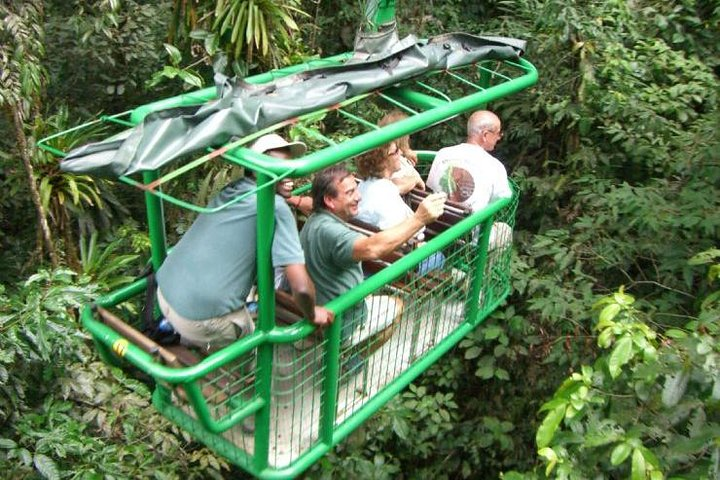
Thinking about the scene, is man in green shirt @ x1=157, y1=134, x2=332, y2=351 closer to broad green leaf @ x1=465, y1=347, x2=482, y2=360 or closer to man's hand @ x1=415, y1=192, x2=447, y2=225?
man's hand @ x1=415, y1=192, x2=447, y2=225

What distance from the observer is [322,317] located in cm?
259

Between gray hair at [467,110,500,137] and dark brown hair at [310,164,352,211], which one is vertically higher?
dark brown hair at [310,164,352,211]

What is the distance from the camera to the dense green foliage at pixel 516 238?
12.1 ft

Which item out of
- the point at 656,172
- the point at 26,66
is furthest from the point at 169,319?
the point at 656,172

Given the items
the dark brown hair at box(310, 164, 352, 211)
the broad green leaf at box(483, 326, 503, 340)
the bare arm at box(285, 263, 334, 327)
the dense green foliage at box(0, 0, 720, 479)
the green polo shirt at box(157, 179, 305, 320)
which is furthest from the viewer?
the broad green leaf at box(483, 326, 503, 340)

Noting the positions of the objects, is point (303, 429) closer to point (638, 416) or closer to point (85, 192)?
point (638, 416)

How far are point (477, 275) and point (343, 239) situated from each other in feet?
3.37

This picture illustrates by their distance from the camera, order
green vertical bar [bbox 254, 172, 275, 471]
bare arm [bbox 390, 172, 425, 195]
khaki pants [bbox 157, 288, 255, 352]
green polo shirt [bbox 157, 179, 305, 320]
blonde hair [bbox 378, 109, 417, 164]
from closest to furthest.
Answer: green vertical bar [bbox 254, 172, 275, 471]
green polo shirt [bbox 157, 179, 305, 320]
khaki pants [bbox 157, 288, 255, 352]
blonde hair [bbox 378, 109, 417, 164]
bare arm [bbox 390, 172, 425, 195]

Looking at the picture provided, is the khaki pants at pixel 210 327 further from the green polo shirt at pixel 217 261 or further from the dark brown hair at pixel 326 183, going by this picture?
the dark brown hair at pixel 326 183

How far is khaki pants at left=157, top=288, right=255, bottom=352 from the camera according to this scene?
2.71 m

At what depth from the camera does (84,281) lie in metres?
4.00

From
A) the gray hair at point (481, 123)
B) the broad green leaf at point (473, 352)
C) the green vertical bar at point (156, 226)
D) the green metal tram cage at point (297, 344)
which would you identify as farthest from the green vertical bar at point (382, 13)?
the broad green leaf at point (473, 352)

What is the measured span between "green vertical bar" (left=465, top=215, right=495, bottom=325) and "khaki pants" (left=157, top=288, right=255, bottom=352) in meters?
1.28

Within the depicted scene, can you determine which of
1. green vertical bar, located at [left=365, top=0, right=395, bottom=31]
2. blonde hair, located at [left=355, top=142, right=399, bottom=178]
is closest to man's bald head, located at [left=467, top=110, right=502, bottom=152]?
blonde hair, located at [left=355, top=142, right=399, bottom=178]
